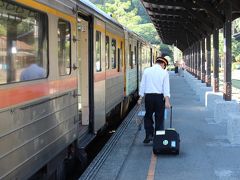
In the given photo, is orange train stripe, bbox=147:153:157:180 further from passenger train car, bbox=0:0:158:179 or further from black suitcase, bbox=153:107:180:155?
passenger train car, bbox=0:0:158:179

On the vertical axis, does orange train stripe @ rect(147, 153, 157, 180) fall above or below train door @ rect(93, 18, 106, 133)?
below

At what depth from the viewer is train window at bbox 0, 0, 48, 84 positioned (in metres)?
4.26

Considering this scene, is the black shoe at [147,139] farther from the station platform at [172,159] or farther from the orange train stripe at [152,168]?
the orange train stripe at [152,168]

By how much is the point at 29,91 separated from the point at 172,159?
4016 millimetres

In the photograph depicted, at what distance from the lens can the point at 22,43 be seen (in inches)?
185

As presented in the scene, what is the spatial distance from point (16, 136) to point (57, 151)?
155 cm

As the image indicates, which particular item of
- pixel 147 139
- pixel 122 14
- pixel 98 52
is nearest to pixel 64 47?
pixel 98 52

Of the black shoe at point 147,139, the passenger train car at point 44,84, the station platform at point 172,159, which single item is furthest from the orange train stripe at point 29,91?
the black shoe at point 147,139

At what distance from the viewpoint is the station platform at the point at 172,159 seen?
7.14m

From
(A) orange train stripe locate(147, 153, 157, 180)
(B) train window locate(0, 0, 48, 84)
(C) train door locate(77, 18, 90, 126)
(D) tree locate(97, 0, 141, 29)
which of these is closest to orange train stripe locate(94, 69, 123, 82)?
(C) train door locate(77, 18, 90, 126)

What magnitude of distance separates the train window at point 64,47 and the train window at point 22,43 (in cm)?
64

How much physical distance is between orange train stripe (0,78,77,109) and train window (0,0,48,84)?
3.4 inches

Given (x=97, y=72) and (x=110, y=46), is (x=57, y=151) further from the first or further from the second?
(x=110, y=46)

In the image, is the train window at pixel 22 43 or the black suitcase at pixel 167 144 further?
the black suitcase at pixel 167 144
